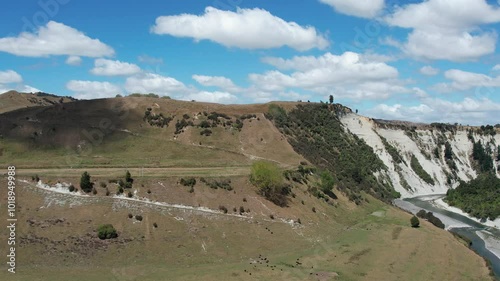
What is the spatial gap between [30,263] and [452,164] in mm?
129564

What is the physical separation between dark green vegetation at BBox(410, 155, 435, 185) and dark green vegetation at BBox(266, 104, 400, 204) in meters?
14.9

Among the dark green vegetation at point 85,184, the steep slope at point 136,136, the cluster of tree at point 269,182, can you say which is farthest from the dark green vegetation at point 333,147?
the dark green vegetation at point 85,184

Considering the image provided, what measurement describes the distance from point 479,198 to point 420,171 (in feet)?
116

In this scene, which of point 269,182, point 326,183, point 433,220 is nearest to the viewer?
point 269,182

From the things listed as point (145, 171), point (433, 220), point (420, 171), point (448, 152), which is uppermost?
point (448, 152)

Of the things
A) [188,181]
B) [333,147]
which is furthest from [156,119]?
[333,147]

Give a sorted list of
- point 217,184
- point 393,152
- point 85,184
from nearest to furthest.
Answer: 1. point 85,184
2. point 217,184
3. point 393,152

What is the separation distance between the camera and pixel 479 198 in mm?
99938

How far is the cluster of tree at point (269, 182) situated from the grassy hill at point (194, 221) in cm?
140

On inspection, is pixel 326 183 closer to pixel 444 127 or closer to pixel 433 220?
pixel 433 220

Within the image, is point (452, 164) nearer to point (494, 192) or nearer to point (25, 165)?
point (494, 192)

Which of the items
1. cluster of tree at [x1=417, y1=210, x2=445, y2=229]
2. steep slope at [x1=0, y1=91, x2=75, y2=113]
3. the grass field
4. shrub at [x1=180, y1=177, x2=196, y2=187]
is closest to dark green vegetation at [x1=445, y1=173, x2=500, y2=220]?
cluster of tree at [x1=417, y1=210, x2=445, y2=229]

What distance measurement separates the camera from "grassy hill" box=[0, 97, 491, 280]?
4841cm

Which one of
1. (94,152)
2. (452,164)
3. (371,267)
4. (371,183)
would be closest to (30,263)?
(371,267)
